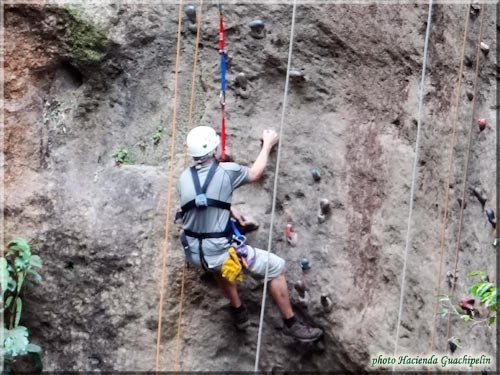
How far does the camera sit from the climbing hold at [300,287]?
4930mm

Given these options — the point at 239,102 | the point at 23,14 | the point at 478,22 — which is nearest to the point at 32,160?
the point at 23,14

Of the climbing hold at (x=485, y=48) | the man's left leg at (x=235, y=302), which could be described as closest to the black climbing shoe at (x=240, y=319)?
the man's left leg at (x=235, y=302)

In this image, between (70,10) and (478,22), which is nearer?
(70,10)

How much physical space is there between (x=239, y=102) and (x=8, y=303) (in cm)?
205

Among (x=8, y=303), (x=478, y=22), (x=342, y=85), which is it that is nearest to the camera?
(x=8, y=303)

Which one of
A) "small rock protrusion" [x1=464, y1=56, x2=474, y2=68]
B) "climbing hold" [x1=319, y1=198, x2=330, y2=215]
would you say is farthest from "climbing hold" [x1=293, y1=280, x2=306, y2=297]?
"small rock protrusion" [x1=464, y1=56, x2=474, y2=68]

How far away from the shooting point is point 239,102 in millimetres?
5230

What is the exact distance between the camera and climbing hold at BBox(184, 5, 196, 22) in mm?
5246

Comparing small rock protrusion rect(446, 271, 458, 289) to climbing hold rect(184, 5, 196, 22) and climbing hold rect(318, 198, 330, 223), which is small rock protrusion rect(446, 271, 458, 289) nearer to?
climbing hold rect(318, 198, 330, 223)

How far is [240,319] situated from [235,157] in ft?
3.61

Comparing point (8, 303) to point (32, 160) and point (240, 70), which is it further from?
point (240, 70)

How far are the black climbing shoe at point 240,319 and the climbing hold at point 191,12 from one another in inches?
80.9

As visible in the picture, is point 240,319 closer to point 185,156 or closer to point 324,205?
point 324,205

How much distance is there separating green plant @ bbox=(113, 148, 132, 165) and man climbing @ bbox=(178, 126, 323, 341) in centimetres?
84
